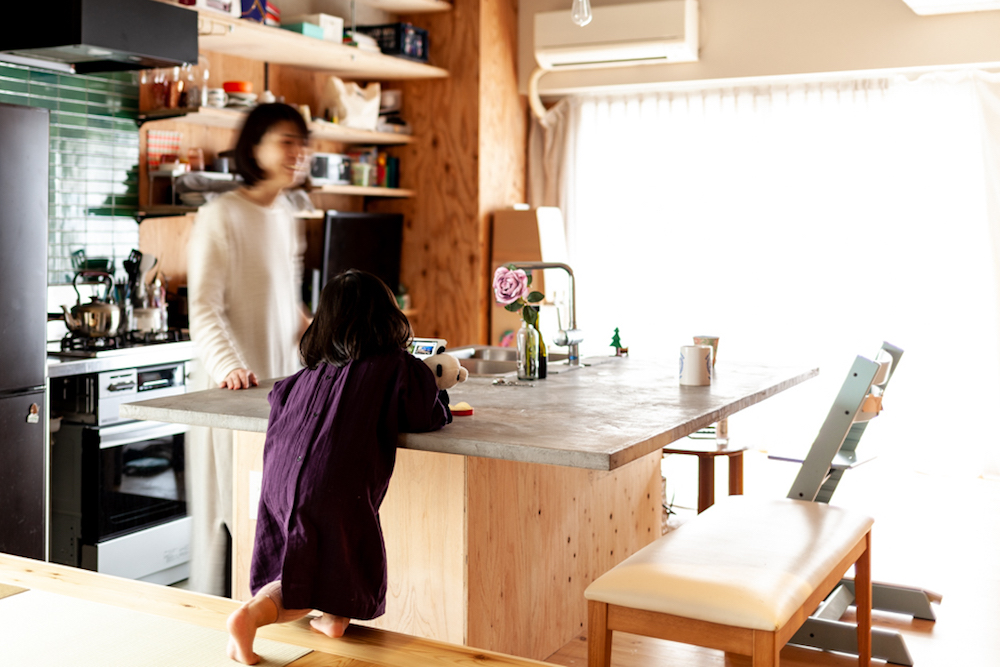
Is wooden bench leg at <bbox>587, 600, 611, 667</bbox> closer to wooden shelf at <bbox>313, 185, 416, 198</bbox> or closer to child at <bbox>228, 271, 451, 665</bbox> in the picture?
child at <bbox>228, 271, 451, 665</bbox>

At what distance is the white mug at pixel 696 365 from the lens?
2.87 meters

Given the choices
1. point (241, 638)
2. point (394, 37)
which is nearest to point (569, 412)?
point (241, 638)

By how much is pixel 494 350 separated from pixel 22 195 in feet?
5.53

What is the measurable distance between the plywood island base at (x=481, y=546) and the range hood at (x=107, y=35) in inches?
62.3

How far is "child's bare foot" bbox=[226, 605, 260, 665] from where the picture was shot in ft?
5.60

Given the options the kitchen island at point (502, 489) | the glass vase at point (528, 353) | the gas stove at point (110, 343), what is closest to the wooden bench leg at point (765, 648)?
the kitchen island at point (502, 489)

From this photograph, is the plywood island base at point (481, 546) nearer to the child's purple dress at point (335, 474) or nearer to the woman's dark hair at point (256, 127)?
the child's purple dress at point (335, 474)

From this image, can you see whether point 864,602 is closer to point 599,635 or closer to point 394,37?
point 599,635

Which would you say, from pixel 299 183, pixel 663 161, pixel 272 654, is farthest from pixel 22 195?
pixel 663 161

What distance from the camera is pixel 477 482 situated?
7.75ft

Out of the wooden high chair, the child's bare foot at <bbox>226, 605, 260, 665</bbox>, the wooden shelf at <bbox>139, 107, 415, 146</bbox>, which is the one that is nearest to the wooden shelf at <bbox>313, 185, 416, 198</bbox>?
the wooden shelf at <bbox>139, 107, 415, 146</bbox>

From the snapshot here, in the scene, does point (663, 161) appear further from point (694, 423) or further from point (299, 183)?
point (694, 423)

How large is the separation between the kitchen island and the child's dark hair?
21 centimetres

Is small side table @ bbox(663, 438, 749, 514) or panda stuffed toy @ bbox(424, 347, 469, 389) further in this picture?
small side table @ bbox(663, 438, 749, 514)
